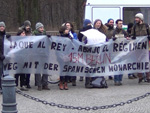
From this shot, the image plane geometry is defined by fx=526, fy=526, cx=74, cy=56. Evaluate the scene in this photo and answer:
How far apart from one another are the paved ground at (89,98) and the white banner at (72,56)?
0.52 m

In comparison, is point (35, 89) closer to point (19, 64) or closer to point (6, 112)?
point (19, 64)

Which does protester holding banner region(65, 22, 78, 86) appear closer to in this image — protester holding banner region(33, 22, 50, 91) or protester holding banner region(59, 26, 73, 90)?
protester holding banner region(59, 26, 73, 90)

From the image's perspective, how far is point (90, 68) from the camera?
561 inches

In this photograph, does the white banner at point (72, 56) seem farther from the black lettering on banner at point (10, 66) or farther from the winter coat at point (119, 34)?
the winter coat at point (119, 34)

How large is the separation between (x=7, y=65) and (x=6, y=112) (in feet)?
17.3

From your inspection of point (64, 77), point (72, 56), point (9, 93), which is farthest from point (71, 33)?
point (9, 93)

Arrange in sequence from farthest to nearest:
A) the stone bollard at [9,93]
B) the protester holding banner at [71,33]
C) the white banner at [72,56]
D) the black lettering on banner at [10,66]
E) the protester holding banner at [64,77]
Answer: the protester holding banner at [71,33] < the protester holding banner at [64,77] < the white banner at [72,56] < the black lettering on banner at [10,66] < the stone bollard at [9,93]

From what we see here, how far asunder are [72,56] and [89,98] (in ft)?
6.79

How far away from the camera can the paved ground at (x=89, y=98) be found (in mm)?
10812

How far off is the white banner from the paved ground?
20.6 inches

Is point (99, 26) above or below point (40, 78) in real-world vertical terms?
above

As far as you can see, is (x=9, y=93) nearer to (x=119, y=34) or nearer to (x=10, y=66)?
(x=10, y=66)

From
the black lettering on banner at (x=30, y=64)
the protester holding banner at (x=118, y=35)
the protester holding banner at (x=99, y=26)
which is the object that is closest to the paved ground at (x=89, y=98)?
the protester holding banner at (x=118, y=35)

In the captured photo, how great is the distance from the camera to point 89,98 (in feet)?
40.6
